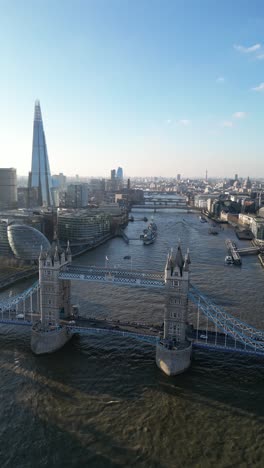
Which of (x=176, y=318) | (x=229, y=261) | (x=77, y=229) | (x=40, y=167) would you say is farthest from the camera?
(x=40, y=167)

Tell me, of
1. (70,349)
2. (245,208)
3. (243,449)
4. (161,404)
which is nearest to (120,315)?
(70,349)

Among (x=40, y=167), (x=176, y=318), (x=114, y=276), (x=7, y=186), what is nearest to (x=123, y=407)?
(x=176, y=318)

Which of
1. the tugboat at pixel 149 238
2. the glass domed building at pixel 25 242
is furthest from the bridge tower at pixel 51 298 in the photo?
the tugboat at pixel 149 238

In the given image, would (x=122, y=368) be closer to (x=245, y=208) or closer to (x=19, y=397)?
(x=19, y=397)

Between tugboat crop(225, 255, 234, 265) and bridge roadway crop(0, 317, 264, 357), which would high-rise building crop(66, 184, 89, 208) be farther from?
bridge roadway crop(0, 317, 264, 357)

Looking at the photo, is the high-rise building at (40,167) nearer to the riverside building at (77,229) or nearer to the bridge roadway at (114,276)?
the riverside building at (77,229)

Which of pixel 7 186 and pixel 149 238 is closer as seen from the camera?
pixel 149 238

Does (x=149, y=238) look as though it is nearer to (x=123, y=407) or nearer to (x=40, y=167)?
(x=40, y=167)
